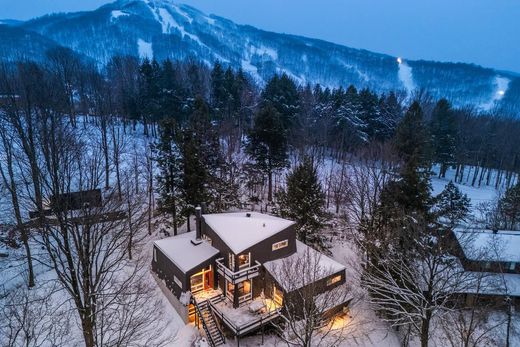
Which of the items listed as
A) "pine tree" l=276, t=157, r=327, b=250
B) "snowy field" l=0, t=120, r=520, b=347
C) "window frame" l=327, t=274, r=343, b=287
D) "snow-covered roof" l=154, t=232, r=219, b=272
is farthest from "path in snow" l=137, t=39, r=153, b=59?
"window frame" l=327, t=274, r=343, b=287

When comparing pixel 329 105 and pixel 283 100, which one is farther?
pixel 329 105

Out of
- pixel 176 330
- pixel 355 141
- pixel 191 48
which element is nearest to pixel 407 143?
pixel 355 141

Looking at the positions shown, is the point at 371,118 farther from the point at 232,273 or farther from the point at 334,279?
the point at 232,273

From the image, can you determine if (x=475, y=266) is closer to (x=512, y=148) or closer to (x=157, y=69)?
(x=512, y=148)

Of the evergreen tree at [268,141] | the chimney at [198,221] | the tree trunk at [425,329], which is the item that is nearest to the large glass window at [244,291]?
the chimney at [198,221]

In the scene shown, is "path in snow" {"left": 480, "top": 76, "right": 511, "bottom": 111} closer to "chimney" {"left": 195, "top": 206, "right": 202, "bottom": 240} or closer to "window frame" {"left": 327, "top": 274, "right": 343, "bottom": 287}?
"window frame" {"left": 327, "top": 274, "right": 343, "bottom": 287}

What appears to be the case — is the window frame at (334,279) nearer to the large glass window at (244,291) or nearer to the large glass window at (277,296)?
the large glass window at (277,296)

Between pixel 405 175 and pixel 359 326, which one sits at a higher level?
pixel 405 175
